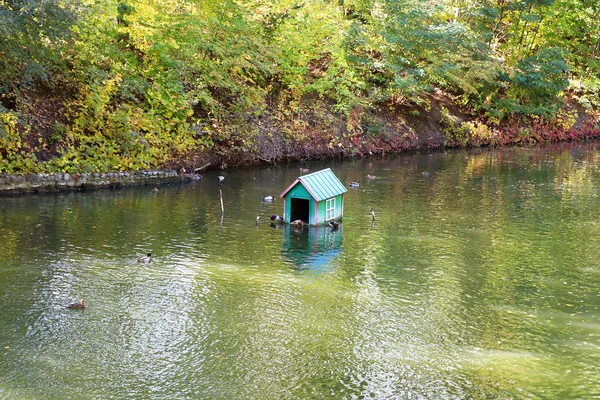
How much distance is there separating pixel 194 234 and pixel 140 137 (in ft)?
29.1

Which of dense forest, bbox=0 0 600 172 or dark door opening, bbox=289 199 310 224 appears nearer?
dark door opening, bbox=289 199 310 224

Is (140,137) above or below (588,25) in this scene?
below

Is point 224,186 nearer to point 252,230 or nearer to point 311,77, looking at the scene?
point 252,230

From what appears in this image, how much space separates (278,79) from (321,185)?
590 inches

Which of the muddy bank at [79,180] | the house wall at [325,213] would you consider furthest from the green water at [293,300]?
the muddy bank at [79,180]

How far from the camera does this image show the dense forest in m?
24.0

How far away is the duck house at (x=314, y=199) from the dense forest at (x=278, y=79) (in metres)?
7.97

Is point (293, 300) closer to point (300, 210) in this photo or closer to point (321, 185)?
point (321, 185)

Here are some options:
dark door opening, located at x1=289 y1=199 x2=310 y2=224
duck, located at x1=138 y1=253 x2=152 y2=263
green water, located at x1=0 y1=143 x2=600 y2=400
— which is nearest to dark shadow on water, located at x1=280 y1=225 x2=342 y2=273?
green water, located at x1=0 y1=143 x2=600 y2=400

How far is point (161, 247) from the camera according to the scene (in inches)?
642

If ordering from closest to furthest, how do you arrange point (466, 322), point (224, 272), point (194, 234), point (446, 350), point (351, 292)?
point (446, 350) < point (466, 322) < point (351, 292) < point (224, 272) < point (194, 234)

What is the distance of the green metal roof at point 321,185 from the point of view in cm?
1853

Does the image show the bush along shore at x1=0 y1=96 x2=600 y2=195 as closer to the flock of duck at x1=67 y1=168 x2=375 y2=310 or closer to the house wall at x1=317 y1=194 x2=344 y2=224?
the flock of duck at x1=67 y1=168 x2=375 y2=310

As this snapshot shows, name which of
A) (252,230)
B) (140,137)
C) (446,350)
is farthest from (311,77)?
(446,350)
